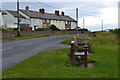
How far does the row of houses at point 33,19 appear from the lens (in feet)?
221

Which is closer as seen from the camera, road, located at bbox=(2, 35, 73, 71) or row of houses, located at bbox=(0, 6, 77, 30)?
road, located at bbox=(2, 35, 73, 71)

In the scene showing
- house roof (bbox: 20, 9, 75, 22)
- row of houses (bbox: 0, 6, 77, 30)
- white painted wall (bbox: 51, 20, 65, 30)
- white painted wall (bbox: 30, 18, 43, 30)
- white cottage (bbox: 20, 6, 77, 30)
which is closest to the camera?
row of houses (bbox: 0, 6, 77, 30)

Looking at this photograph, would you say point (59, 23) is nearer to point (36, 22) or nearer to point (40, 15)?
point (40, 15)

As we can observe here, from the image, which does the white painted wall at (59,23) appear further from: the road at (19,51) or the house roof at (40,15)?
the road at (19,51)

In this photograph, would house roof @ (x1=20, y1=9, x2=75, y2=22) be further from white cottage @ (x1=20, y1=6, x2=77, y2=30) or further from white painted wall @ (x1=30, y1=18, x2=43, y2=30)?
white painted wall @ (x1=30, y1=18, x2=43, y2=30)

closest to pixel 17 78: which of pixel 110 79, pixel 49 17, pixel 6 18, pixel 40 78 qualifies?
pixel 40 78

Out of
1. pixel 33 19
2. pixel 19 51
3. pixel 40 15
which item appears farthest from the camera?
pixel 40 15

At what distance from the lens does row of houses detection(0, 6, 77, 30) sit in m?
67.3

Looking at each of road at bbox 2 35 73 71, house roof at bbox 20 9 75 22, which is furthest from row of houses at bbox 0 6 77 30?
road at bbox 2 35 73 71

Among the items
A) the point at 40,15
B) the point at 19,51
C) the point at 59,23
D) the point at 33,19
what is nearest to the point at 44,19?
the point at 40,15

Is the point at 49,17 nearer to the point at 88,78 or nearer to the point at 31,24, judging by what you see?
the point at 31,24

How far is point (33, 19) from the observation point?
7656 cm

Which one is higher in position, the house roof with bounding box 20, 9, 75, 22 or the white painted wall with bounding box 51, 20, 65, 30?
the house roof with bounding box 20, 9, 75, 22

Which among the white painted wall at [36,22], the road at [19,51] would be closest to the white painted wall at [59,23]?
the white painted wall at [36,22]
